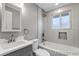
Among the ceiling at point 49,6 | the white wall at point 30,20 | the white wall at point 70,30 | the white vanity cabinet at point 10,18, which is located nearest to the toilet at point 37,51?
the white wall at point 30,20

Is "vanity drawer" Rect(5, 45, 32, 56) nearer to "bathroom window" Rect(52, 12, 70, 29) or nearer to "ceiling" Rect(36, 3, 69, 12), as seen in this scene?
"bathroom window" Rect(52, 12, 70, 29)

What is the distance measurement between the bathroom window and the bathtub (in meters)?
0.39

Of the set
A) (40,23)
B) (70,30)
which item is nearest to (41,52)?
(40,23)

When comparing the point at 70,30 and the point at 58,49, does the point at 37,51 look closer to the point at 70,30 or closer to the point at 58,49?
the point at 58,49

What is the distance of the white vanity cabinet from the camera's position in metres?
1.03

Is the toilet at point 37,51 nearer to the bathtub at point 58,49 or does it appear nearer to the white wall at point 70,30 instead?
the bathtub at point 58,49

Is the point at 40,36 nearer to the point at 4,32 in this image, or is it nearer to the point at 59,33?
the point at 59,33

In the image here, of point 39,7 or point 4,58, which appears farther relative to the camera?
point 39,7

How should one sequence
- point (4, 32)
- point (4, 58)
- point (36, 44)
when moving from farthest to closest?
point (36, 44), point (4, 32), point (4, 58)

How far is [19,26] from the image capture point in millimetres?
1183

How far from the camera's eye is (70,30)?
1.15 meters

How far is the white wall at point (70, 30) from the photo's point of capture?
1.10m

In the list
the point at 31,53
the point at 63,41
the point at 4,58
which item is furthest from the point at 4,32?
the point at 63,41

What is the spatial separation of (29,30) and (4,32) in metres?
0.46
